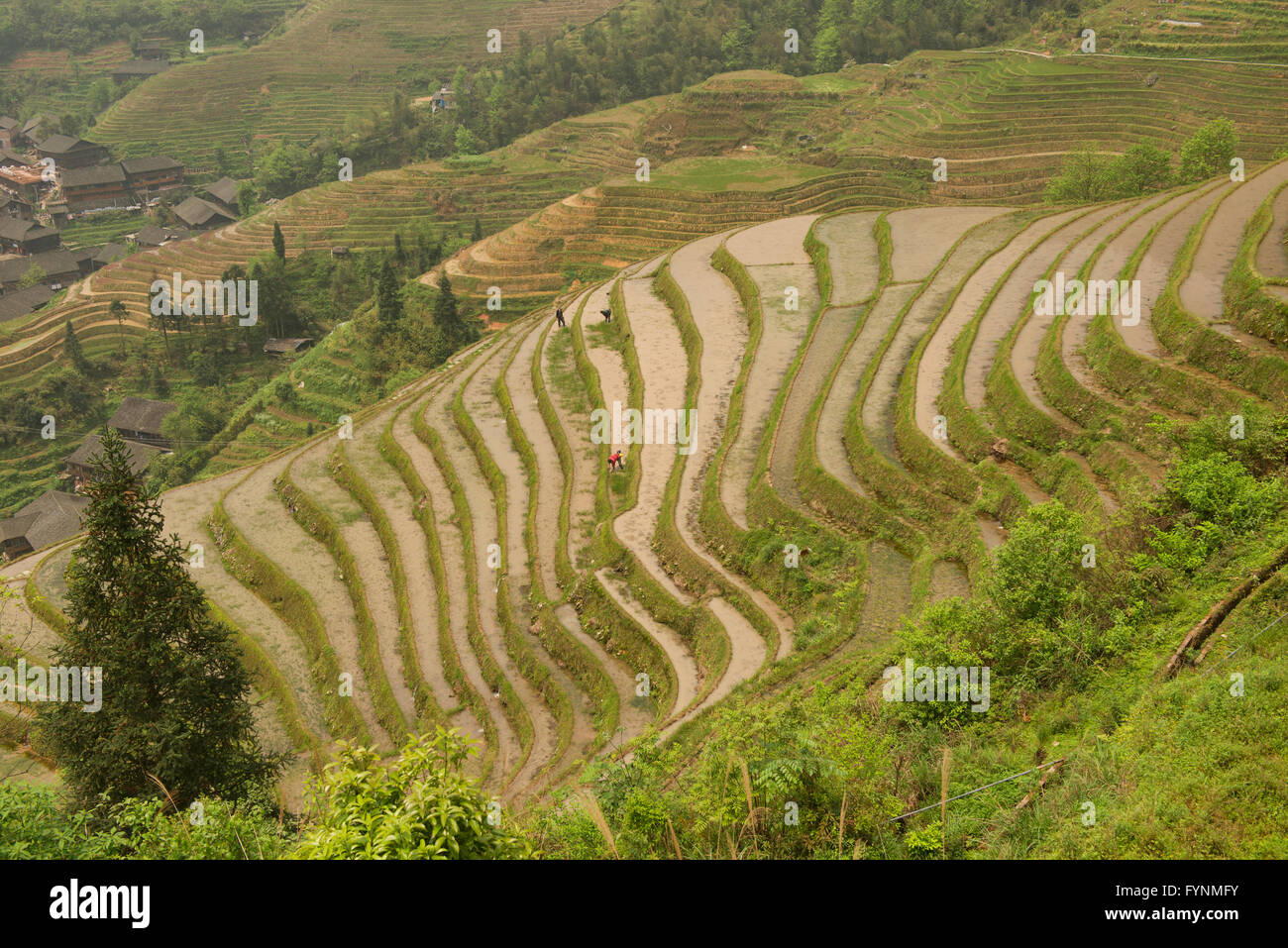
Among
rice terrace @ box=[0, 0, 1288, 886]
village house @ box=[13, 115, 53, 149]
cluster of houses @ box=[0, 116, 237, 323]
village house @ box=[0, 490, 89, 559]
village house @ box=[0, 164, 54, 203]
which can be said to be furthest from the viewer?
village house @ box=[13, 115, 53, 149]

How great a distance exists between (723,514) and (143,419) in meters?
38.5

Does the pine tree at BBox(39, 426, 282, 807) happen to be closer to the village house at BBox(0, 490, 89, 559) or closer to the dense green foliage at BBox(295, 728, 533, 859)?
the dense green foliage at BBox(295, 728, 533, 859)

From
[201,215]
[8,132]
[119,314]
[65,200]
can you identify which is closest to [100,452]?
[119,314]

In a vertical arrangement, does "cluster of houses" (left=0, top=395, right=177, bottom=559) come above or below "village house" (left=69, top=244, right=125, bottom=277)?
below

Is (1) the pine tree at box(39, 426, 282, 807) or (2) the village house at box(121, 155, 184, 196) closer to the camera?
(1) the pine tree at box(39, 426, 282, 807)

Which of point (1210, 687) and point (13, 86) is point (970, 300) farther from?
point (13, 86)

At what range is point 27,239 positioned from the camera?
7056cm

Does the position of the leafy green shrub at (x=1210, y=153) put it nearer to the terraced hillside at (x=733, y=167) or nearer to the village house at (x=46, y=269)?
the terraced hillside at (x=733, y=167)

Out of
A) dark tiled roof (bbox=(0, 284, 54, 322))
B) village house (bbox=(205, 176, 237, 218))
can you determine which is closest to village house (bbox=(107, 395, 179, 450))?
dark tiled roof (bbox=(0, 284, 54, 322))

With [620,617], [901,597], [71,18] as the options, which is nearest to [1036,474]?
Answer: [901,597]

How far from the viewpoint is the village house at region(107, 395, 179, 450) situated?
4619 cm

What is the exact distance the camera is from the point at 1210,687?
810cm

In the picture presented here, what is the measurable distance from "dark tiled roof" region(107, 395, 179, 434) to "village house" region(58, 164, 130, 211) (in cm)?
4169

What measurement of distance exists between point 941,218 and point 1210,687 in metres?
29.7
